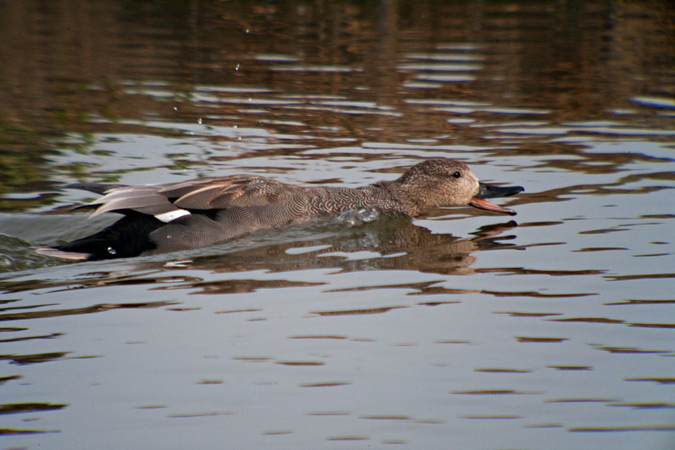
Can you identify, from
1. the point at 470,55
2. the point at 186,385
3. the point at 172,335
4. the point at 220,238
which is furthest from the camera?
the point at 470,55

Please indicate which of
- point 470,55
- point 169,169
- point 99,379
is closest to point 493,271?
point 99,379

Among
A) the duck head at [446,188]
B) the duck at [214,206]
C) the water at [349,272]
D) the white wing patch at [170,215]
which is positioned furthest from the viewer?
the duck head at [446,188]

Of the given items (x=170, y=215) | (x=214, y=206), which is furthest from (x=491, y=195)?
(x=170, y=215)

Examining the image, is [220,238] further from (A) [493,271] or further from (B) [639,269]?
(B) [639,269]

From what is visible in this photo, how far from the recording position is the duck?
6602 millimetres

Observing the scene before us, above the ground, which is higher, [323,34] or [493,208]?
[323,34]

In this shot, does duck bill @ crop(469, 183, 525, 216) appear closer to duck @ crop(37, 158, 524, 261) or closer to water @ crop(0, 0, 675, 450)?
duck @ crop(37, 158, 524, 261)

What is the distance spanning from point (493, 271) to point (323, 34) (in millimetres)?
13537

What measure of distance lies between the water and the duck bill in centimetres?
13

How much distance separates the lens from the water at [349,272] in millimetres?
3910

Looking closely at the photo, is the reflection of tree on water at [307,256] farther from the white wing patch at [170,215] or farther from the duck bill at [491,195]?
the white wing patch at [170,215]

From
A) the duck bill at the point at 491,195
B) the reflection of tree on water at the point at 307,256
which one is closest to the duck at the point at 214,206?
the duck bill at the point at 491,195

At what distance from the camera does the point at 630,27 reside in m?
19.6

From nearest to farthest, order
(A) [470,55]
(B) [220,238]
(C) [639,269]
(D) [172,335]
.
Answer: (D) [172,335]
(C) [639,269]
(B) [220,238]
(A) [470,55]
